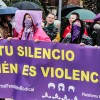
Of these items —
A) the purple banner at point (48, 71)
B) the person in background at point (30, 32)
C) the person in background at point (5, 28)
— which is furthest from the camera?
the person in background at point (5, 28)

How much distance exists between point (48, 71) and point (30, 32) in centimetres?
77

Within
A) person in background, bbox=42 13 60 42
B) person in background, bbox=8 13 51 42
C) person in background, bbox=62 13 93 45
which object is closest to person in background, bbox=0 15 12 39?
person in background, bbox=8 13 51 42

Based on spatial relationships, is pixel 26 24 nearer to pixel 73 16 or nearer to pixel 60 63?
pixel 60 63

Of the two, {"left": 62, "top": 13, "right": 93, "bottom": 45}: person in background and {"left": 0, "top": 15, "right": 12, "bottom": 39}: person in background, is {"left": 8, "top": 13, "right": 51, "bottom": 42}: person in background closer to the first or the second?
{"left": 62, "top": 13, "right": 93, "bottom": 45}: person in background

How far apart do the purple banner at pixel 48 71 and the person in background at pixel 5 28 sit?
79 centimetres

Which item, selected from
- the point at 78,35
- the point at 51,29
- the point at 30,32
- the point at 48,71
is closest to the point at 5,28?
the point at 51,29

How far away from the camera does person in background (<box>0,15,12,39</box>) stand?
779 centimetres

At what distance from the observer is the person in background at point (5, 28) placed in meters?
7.79

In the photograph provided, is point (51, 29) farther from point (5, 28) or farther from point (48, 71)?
point (48, 71)

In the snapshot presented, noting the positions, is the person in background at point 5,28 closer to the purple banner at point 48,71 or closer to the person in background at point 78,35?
the purple banner at point 48,71

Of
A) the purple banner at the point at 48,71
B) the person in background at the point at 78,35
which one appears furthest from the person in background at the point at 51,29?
the purple banner at the point at 48,71

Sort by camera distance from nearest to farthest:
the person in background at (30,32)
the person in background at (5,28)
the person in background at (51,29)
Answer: the person in background at (30,32) < the person in background at (5,28) < the person in background at (51,29)

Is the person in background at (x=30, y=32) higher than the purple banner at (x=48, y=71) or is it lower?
higher

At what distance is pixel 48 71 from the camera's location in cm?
662
